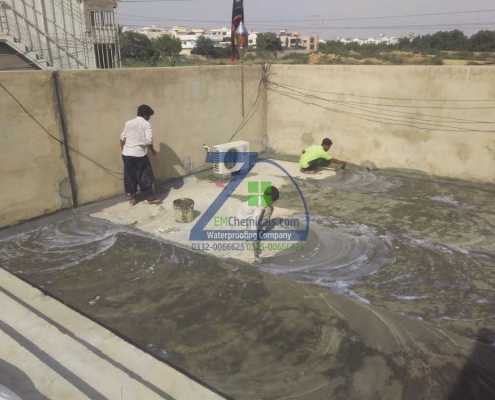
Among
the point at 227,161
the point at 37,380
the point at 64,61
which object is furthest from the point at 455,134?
the point at 64,61

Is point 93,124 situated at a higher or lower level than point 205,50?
lower

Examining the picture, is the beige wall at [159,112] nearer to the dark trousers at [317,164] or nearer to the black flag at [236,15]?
the black flag at [236,15]

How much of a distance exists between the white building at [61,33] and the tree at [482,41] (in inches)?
1045

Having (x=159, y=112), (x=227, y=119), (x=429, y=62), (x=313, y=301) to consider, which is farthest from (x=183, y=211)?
(x=429, y=62)

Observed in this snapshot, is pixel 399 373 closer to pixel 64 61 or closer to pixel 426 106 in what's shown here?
pixel 426 106

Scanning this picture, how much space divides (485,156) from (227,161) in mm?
5009

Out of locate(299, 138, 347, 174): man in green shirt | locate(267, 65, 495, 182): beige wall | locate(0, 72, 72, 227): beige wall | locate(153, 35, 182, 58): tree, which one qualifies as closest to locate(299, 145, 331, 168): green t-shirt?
locate(299, 138, 347, 174): man in green shirt

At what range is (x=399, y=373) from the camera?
2996mm

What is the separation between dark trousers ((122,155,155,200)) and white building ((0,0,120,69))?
974 centimetres

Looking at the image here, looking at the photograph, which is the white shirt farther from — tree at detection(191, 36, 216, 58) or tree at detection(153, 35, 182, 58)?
tree at detection(191, 36, 216, 58)

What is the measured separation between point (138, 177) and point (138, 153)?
0.43 meters

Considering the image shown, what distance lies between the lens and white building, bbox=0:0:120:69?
13.7 metres

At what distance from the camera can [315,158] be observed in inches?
327

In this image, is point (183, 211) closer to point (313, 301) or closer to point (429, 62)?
point (313, 301)
